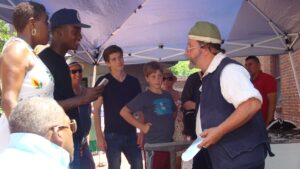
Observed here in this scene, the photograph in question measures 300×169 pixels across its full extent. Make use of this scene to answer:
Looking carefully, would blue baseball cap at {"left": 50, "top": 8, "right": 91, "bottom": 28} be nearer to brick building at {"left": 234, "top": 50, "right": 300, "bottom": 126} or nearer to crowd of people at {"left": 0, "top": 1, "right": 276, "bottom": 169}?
crowd of people at {"left": 0, "top": 1, "right": 276, "bottom": 169}

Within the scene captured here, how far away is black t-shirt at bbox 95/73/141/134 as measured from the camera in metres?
5.05

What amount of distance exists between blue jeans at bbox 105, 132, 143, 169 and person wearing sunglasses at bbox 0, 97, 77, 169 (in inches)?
125

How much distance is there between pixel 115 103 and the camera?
16.7 ft

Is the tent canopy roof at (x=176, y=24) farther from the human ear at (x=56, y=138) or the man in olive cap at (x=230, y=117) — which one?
the human ear at (x=56, y=138)

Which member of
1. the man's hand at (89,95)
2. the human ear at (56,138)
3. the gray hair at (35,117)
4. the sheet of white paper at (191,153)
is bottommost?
the sheet of white paper at (191,153)

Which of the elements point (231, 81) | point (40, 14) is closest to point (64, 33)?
point (40, 14)

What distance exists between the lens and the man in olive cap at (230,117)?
2.69 m

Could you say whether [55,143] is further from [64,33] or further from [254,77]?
[254,77]

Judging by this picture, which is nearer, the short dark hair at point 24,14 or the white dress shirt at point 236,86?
the white dress shirt at point 236,86

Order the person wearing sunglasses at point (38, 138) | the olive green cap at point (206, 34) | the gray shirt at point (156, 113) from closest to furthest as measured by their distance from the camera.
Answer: the person wearing sunglasses at point (38, 138)
the olive green cap at point (206, 34)
the gray shirt at point (156, 113)

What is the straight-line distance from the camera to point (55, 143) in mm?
1733

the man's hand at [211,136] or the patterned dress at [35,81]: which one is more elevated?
the patterned dress at [35,81]

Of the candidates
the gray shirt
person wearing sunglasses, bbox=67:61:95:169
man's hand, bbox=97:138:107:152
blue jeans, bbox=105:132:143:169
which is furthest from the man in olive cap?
man's hand, bbox=97:138:107:152

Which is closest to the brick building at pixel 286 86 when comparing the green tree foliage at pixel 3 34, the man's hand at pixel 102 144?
the man's hand at pixel 102 144
